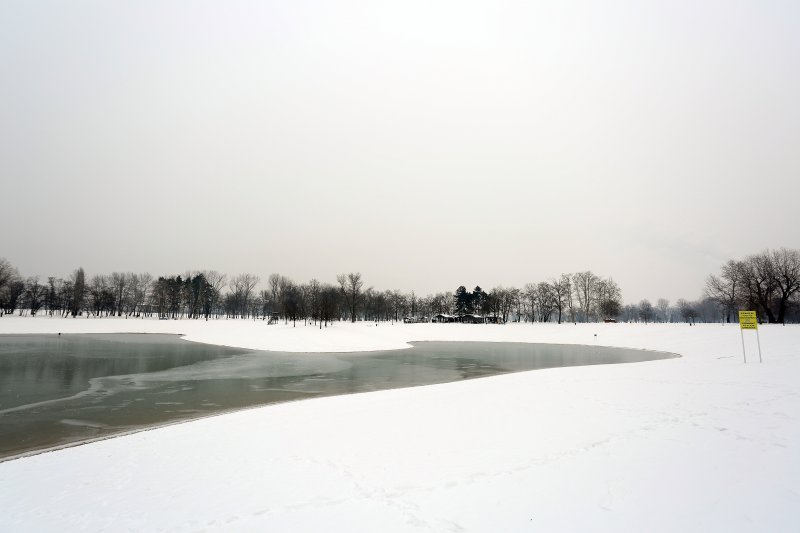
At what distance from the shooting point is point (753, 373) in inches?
645

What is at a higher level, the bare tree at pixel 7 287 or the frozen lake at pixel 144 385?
the bare tree at pixel 7 287

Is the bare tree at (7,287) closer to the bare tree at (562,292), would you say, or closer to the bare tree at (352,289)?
the bare tree at (352,289)

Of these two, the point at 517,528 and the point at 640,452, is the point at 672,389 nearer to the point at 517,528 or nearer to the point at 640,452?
the point at 640,452

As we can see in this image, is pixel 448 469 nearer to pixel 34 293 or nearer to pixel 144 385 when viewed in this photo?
pixel 144 385

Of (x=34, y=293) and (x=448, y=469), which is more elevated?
(x=34, y=293)

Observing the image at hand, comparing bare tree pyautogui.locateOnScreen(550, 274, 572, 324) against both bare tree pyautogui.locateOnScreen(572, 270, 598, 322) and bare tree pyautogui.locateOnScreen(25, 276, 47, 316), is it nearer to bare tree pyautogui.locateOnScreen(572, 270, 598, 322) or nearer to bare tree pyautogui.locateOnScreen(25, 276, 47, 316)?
bare tree pyautogui.locateOnScreen(572, 270, 598, 322)

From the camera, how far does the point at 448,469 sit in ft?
21.9

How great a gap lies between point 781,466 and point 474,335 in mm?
59255

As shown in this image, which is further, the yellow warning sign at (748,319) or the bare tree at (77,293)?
the bare tree at (77,293)

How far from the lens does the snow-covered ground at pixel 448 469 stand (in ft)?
16.7

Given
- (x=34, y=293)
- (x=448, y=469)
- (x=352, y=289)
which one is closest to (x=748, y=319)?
(x=448, y=469)

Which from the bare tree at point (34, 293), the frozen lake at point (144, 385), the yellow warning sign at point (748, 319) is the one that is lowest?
the frozen lake at point (144, 385)

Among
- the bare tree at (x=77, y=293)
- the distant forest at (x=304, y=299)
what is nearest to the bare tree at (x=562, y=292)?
the distant forest at (x=304, y=299)

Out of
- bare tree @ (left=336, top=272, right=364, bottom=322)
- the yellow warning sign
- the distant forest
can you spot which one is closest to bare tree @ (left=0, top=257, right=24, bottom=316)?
the distant forest
